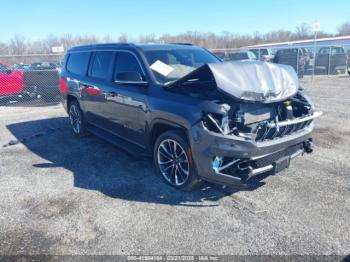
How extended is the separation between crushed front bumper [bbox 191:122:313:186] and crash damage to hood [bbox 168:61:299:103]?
1.80ft

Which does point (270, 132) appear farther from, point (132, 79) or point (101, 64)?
point (101, 64)

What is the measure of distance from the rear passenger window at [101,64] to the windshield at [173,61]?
101 centimetres

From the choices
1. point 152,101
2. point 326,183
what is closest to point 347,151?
point 326,183

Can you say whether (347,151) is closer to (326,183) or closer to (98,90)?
(326,183)

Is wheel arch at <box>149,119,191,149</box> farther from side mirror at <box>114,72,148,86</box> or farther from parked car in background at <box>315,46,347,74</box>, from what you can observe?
parked car in background at <box>315,46,347,74</box>

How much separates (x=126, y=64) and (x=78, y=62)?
2.31 m

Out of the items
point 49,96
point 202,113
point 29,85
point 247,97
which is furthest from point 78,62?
point 29,85

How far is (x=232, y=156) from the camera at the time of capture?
139 inches

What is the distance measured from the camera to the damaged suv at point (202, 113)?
3.64 metres

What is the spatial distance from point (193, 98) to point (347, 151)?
3.46m

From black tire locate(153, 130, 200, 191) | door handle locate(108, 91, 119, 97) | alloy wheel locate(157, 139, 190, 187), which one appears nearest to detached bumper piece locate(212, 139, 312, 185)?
black tire locate(153, 130, 200, 191)

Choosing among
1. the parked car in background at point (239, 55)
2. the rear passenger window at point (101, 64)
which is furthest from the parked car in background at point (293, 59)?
the rear passenger window at point (101, 64)

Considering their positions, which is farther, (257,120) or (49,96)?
(49,96)

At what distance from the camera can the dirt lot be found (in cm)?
Result: 317
